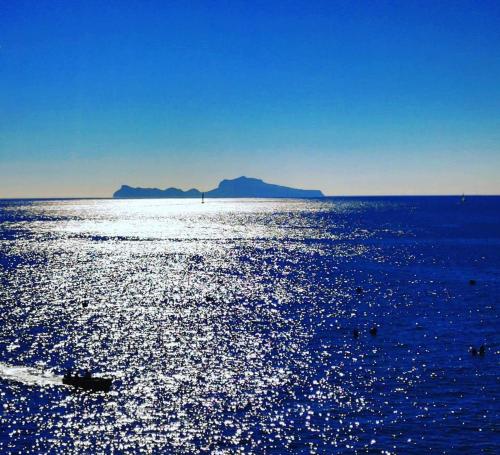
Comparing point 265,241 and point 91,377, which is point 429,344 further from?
point 265,241

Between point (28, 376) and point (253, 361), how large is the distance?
22.8 m

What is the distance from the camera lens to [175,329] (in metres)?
74.3

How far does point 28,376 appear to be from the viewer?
55719mm

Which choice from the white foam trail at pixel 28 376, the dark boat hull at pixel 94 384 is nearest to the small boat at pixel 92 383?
the dark boat hull at pixel 94 384

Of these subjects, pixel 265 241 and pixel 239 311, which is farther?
pixel 265 241

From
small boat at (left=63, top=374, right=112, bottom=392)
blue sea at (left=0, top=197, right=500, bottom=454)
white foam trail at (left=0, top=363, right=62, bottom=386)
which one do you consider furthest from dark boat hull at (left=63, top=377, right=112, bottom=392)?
white foam trail at (left=0, top=363, right=62, bottom=386)

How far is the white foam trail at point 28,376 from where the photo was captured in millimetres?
54000

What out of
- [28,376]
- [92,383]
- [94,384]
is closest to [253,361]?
[94,384]

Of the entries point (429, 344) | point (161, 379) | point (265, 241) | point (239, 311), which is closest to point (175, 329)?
point (239, 311)

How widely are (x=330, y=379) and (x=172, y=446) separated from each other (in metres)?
18.5

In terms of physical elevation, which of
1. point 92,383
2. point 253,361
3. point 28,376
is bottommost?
point 28,376

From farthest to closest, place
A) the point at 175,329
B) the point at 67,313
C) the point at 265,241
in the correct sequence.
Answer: the point at 265,241 → the point at 67,313 → the point at 175,329

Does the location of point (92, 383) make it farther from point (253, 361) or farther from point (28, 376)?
point (253, 361)

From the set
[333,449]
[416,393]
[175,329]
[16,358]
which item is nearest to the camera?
[333,449]
